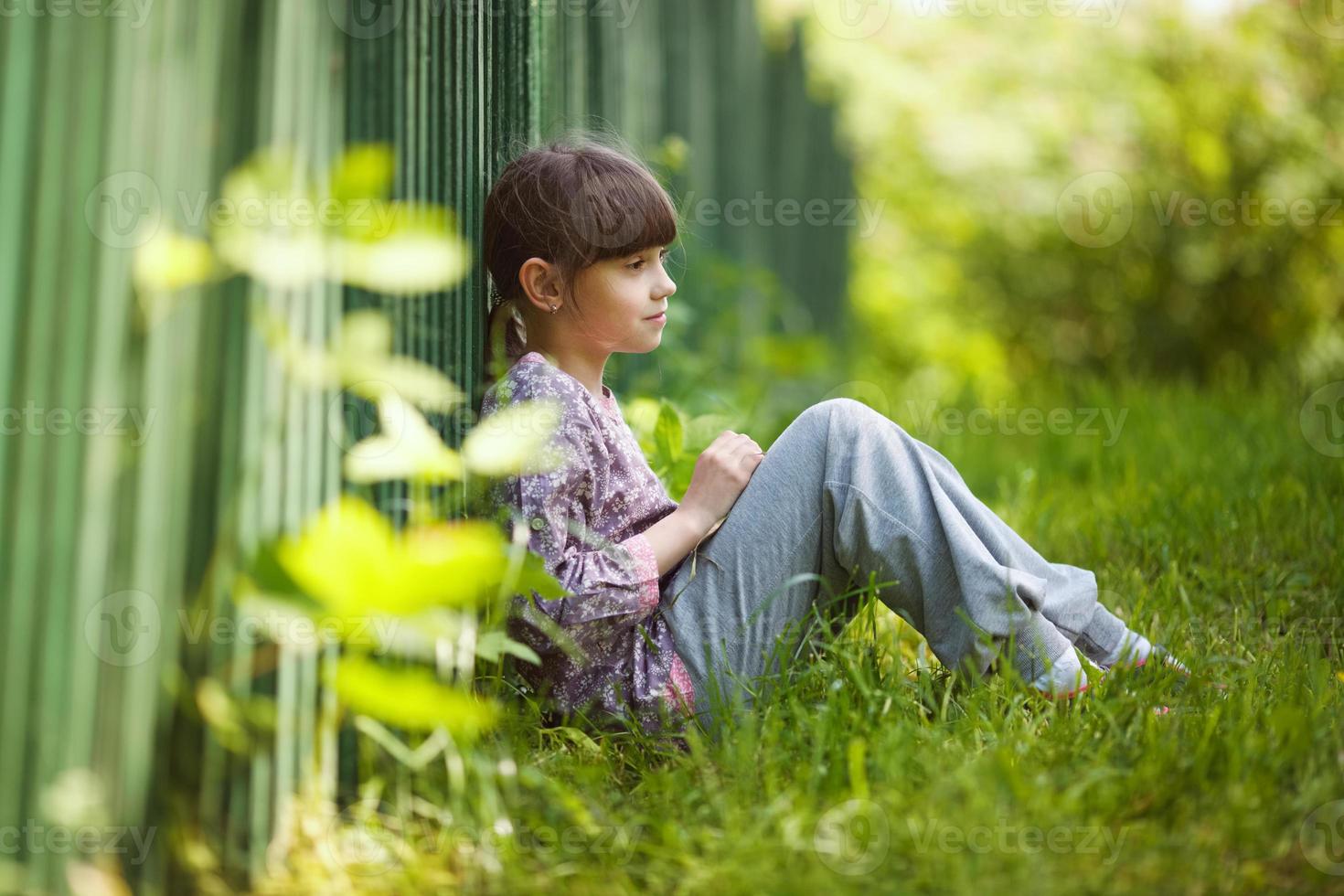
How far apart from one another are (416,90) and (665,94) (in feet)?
10.3

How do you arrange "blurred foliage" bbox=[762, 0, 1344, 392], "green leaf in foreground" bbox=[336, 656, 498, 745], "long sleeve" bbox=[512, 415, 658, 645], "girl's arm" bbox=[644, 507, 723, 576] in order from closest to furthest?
1. "green leaf in foreground" bbox=[336, 656, 498, 745]
2. "long sleeve" bbox=[512, 415, 658, 645]
3. "girl's arm" bbox=[644, 507, 723, 576]
4. "blurred foliage" bbox=[762, 0, 1344, 392]

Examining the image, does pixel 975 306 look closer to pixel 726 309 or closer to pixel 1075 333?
pixel 1075 333

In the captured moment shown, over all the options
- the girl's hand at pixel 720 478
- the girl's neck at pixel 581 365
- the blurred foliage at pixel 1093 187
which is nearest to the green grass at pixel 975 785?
the girl's hand at pixel 720 478

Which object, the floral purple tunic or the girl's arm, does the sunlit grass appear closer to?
the floral purple tunic

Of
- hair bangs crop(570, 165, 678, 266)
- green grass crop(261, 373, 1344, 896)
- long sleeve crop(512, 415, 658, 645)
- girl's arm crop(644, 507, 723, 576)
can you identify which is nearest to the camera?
green grass crop(261, 373, 1344, 896)

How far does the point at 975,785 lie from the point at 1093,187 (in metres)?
7.72

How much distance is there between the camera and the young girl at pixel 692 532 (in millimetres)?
1987

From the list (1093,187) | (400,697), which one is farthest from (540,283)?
Answer: (1093,187)

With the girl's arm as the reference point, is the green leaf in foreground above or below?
above

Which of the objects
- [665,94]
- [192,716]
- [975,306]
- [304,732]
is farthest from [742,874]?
[975,306]

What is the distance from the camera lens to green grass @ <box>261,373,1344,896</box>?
58.1 inches

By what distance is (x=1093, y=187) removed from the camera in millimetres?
8477

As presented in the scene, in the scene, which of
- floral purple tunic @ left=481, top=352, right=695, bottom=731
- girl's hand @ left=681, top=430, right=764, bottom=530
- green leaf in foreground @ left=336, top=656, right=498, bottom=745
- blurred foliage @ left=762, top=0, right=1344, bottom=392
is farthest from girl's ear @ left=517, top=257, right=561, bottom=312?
blurred foliage @ left=762, top=0, right=1344, bottom=392

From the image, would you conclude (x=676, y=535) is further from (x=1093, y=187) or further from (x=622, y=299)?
(x=1093, y=187)
